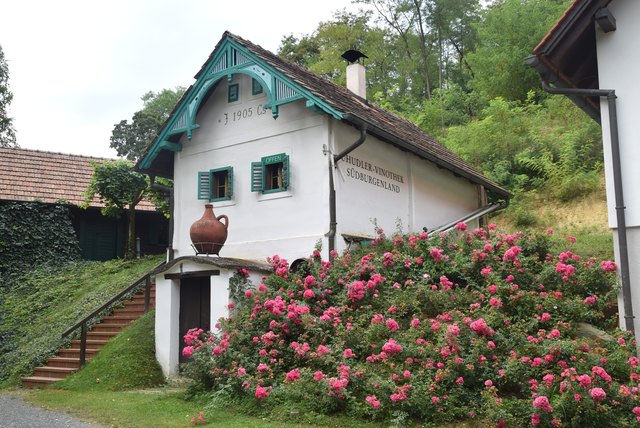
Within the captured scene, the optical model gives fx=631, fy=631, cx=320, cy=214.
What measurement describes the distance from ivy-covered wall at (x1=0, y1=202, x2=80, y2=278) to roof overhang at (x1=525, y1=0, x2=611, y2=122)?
18.7 metres

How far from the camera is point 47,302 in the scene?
18.7m

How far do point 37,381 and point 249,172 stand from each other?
6.33 m

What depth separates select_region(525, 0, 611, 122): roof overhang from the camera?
9.30m

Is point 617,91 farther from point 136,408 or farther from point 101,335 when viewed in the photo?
point 101,335

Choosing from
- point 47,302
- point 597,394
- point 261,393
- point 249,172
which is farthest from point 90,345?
point 597,394

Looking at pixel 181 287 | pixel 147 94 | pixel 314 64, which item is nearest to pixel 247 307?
pixel 181 287

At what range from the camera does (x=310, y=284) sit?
10.9 meters

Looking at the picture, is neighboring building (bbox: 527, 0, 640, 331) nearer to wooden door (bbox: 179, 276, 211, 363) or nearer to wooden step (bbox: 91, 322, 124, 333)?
wooden door (bbox: 179, 276, 211, 363)

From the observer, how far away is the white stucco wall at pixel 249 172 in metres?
13.5

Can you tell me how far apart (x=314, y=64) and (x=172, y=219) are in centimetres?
2103

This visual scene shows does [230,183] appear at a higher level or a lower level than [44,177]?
lower

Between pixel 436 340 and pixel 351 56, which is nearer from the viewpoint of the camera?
pixel 436 340

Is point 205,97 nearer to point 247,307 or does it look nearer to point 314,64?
point 247,307

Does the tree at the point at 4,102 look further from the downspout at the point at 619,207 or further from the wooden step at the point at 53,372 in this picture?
the downspout at the point at 619,207
